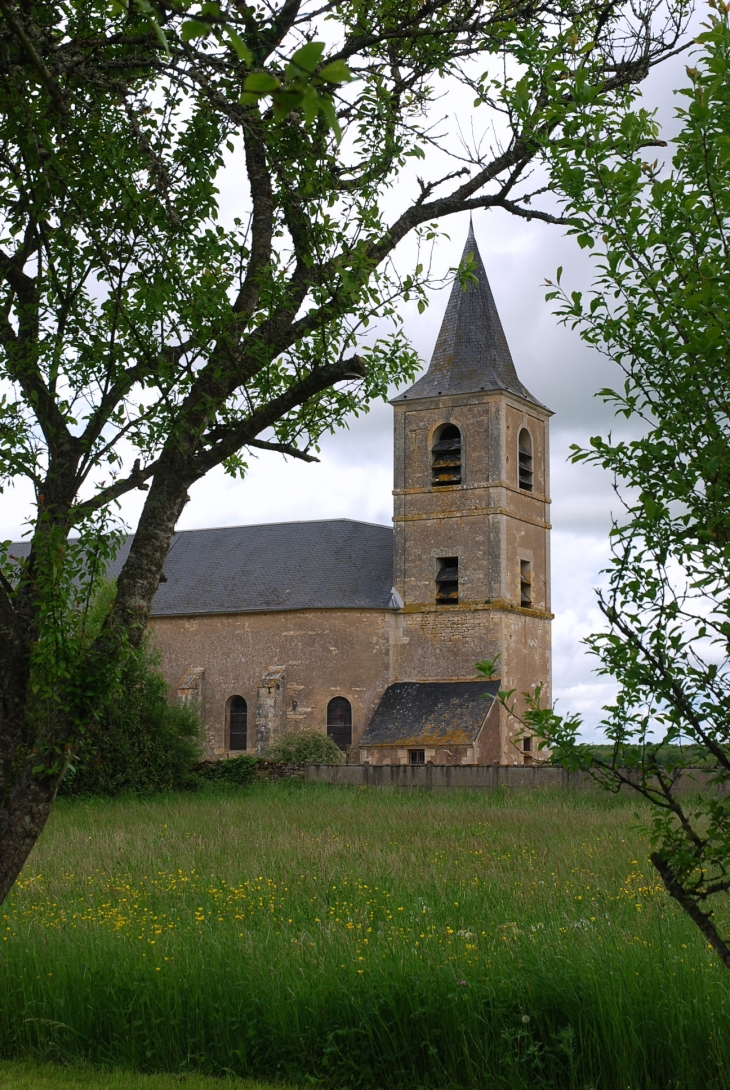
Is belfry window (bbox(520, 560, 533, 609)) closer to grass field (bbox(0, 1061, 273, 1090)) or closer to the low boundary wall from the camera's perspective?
the low boundary wall

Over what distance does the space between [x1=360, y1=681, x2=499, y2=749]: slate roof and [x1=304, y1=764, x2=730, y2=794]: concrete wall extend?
5.85m

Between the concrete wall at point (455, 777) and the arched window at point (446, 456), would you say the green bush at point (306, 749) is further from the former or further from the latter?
the arched window at point (446, 456)

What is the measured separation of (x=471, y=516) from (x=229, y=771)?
44.6ft

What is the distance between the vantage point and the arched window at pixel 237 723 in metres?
41.7

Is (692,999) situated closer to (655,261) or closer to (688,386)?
(688,386)

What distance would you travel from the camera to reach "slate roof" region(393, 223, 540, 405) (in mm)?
41656

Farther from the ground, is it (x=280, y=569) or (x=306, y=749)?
(x=280, y=569)

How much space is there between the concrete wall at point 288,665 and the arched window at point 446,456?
544 centimetres

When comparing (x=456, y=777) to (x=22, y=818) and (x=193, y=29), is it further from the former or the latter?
(x=193, y=29)

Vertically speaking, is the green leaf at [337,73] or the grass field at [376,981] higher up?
the green leaf at [337,73]

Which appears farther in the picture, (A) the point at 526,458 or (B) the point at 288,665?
(A) the point at 526,458

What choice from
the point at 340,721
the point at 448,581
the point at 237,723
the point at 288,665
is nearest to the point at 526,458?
the point at 448,581

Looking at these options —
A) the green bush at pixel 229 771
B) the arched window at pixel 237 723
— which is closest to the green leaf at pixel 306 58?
the green bush at pixel 229 771

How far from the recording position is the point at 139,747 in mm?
29375
